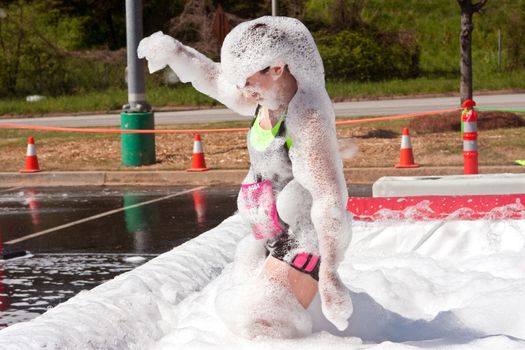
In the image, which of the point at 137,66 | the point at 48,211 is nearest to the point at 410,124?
the point at 137,66

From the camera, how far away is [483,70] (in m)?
38.6

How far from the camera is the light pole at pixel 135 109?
1552 cm

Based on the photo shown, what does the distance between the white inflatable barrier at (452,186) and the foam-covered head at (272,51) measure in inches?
155

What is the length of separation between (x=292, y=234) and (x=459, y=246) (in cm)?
268

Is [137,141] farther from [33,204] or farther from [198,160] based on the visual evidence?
[33,204]

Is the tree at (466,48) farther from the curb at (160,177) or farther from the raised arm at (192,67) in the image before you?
the raised arm at (192,67)

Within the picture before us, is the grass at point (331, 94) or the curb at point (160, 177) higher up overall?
the grass at point (331, 94)

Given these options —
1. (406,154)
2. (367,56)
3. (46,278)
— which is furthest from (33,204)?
(367,56)

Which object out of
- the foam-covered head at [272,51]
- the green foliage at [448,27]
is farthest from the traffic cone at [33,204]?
the green foliage at [448,27]

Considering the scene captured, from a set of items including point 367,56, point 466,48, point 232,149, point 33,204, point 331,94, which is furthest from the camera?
point 367,56

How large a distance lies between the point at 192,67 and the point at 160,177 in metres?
10.6

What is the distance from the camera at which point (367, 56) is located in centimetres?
3903

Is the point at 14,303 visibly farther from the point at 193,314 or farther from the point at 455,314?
the point at 455,314

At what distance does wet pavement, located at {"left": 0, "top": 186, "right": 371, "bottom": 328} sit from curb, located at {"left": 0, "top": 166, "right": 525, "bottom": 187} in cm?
46
